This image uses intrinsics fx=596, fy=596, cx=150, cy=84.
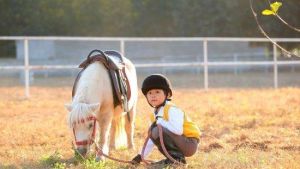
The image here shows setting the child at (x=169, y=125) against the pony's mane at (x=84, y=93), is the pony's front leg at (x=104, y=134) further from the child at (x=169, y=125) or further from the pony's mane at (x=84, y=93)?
the child at (x=169, y=125)

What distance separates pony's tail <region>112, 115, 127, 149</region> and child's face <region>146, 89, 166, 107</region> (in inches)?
55.3

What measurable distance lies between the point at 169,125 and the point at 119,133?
1648 mm

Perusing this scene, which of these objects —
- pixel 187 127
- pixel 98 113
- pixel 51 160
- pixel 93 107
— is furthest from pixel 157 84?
pixel 51 160

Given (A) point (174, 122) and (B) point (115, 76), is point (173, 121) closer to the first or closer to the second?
(A) point (174, 122)

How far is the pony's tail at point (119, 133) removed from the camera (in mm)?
6629

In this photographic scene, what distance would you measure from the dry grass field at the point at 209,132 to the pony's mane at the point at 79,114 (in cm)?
37

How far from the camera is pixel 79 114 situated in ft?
17.1

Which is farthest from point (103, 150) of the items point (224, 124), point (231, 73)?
point (231, 73)

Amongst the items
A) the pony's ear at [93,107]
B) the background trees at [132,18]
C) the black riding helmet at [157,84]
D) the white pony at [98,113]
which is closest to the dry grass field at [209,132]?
the white pony at [98,113]

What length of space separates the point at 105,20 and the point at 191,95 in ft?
55.1

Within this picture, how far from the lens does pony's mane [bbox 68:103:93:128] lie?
5219 mm

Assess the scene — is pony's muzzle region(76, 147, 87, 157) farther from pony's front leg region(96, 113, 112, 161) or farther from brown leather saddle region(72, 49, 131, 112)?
brown leather saddle region(72, 49, 131, 112)

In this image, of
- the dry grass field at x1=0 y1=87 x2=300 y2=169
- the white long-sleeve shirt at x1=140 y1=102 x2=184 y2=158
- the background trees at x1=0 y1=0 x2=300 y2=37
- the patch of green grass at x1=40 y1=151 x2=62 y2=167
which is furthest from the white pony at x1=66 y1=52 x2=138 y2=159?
the background trees at x1=0 y1=0 x2=300 y2=37

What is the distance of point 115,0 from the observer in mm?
30891
